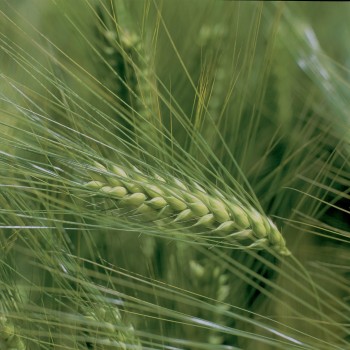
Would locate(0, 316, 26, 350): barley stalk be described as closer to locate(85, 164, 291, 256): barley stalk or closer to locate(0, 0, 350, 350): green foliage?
locate(0, 0, 350, 350): green foliage

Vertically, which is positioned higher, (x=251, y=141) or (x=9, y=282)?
(x=251, y=141)

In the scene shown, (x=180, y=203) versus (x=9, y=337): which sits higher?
(x=180, y=203)

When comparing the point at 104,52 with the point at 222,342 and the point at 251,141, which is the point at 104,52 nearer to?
the point at 251,141

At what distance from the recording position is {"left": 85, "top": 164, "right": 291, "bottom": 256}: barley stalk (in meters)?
0.48

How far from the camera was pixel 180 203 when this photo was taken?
1.57 ft

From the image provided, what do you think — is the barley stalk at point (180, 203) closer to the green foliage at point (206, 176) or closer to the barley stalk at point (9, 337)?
the green foliage at point (206, 176)

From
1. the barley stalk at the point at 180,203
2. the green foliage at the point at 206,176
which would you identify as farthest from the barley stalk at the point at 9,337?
the barley stalk at the point at 180,203

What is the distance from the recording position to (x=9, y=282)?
59cm

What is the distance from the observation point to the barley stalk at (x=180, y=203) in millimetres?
477

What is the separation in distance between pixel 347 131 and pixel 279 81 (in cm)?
12

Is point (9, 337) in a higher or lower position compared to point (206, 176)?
lower

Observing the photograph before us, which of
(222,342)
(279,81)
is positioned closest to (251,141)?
(279,81)

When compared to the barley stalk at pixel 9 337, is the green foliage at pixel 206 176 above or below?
above

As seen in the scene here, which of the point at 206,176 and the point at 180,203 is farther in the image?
the point at 206,176
